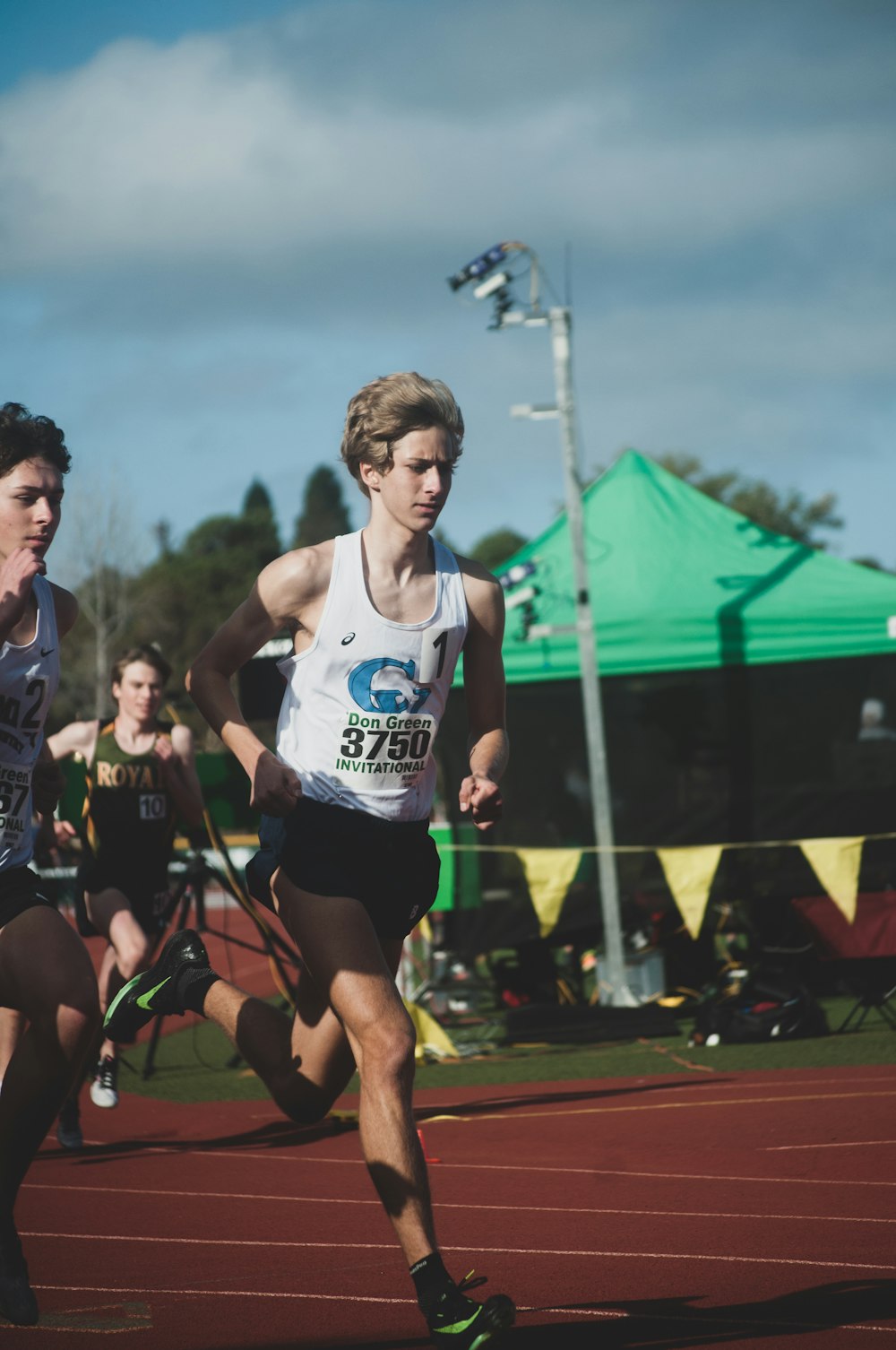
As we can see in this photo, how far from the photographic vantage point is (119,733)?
8273 mm

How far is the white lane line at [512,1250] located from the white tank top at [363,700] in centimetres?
168

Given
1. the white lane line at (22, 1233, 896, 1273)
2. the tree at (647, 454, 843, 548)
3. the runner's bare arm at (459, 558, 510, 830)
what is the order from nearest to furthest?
1. the runner's bare arm at (459, 558, 510, 830)
2. the white lane line at (22, 1233, 896, 1273)
3. the tree at (647, 454, 843, 548)

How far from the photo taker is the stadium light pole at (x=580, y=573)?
1170 centimetres

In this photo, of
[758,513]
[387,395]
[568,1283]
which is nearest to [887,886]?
[568,1283]

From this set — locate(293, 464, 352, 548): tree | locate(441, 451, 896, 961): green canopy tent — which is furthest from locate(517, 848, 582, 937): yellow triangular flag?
locate(293, 464, 352, 548): tree

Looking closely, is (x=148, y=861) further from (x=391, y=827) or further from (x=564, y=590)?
(x=564, y=590)

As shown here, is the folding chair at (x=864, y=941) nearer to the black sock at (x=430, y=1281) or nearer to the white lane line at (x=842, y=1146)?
the white lane line at (x=842, y=1146)

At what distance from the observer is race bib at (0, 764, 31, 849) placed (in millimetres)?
3934

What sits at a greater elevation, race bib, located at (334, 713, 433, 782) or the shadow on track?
race bib, located at (334, 713, 433, 782)

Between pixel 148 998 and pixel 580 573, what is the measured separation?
8400 millimetres

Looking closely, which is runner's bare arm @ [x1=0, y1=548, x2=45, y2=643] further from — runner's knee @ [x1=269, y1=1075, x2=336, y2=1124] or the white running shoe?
the white running shoe

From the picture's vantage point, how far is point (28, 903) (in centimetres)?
398

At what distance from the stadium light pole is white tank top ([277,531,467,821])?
26.0ft

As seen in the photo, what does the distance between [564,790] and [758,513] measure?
5048 centimetres
